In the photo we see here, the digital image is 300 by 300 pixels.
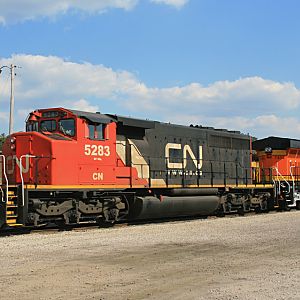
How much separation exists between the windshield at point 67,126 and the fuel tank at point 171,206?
9.94 ft

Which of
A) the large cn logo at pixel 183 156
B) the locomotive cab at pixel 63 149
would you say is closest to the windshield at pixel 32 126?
the locomotive cab at pixel 63 149

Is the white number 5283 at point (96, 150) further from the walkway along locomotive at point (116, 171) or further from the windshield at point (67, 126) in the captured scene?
the windshield at point (67, 126)

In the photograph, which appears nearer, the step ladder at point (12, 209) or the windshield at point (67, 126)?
the step ladder at point (12, 209)

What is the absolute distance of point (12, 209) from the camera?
1185cm

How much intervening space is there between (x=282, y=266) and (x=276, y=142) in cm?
1682

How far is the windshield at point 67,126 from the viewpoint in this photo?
13.3m

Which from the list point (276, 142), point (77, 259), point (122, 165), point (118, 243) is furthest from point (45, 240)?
point (276, 142)

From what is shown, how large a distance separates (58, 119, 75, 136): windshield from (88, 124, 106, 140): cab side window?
0.53 m

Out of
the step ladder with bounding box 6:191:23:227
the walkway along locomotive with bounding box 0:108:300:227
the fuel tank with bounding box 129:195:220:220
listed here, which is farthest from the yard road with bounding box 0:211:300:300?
the fuel tank with bounding box 129:195:220:220

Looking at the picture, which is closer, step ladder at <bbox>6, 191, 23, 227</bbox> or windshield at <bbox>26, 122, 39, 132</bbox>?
step ladder at <bbox>6, 191, 23, 227</bbox>

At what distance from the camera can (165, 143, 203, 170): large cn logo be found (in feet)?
54.9

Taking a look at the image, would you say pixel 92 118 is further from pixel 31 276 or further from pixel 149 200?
pixel 31 276

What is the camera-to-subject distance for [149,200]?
48.9ft

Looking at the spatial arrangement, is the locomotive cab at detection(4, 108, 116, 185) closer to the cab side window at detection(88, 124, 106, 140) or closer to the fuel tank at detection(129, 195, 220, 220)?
the cab side window at detection(88, 124, 106, 140)
